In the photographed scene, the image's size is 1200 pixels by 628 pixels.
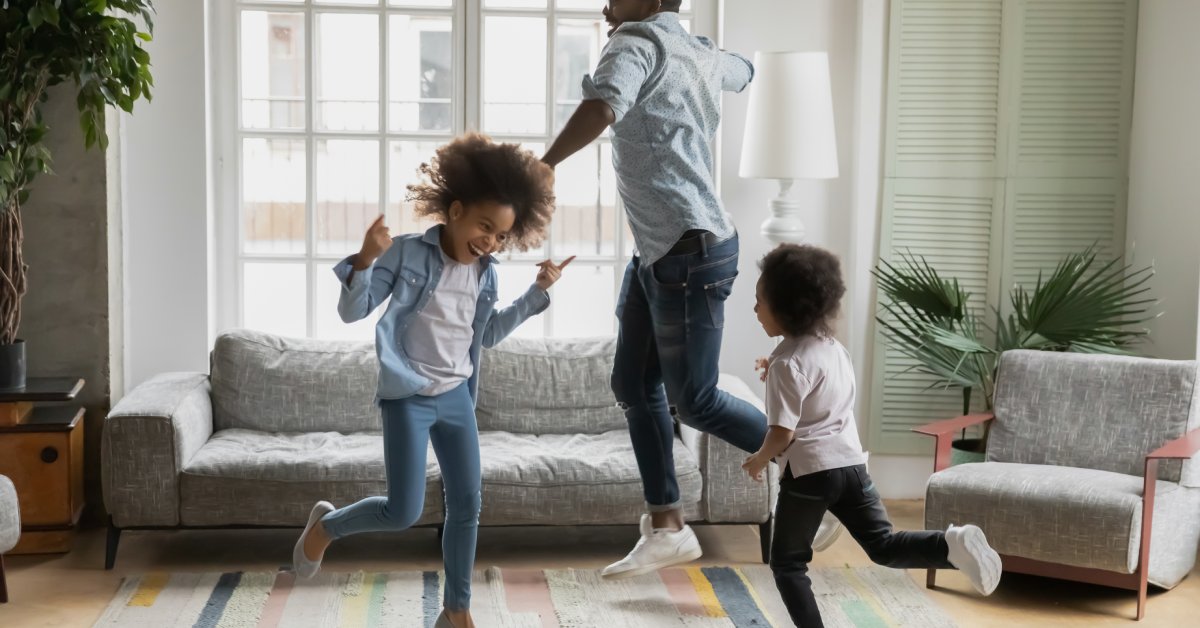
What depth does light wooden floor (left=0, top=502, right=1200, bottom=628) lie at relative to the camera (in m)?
3.55

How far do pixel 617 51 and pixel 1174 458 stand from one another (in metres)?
2.03

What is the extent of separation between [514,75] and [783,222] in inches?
44.6

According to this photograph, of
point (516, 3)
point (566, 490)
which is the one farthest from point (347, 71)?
point (566, 490)

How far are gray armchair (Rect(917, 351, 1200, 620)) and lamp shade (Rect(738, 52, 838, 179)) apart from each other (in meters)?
0.91

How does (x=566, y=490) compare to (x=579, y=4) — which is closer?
(x=566, y=490)

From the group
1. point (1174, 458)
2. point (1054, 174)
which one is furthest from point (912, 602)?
point (1054, 174)

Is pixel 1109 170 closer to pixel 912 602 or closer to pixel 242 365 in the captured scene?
pixel 912 602

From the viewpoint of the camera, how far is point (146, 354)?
455cm

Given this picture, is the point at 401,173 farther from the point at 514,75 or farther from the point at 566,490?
the point at 566,490

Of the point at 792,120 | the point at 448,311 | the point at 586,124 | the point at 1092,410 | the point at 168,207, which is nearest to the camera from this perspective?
the point at 586,124

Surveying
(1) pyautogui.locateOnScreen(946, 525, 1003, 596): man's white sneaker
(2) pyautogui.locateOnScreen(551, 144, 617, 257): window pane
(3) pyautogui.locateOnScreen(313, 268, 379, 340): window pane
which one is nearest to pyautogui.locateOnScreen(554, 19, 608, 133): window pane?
(2) pyautogui.locateOnScreen(551, 144, 617, 257): window pane

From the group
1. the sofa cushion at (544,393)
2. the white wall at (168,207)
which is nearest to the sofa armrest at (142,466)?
the white wall at (168,207)

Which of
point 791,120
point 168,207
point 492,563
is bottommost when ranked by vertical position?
point 492,563

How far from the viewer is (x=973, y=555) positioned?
2.73 meters
